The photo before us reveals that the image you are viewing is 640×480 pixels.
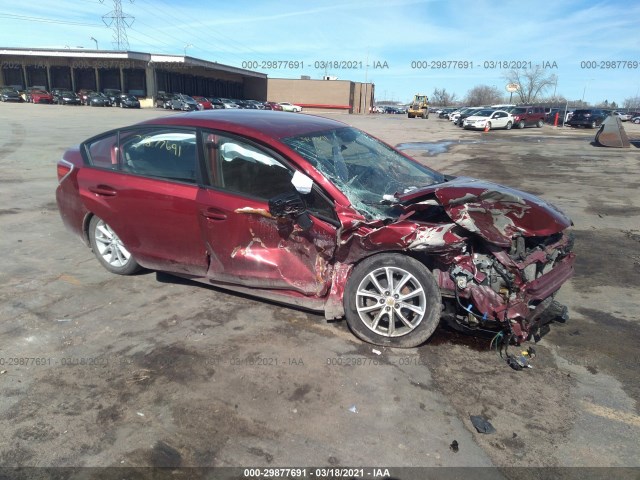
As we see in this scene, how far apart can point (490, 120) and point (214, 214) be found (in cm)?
3366

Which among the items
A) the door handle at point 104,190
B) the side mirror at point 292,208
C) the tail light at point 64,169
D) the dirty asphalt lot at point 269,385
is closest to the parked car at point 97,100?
the tail light at point 64,169

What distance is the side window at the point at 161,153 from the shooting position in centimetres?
406

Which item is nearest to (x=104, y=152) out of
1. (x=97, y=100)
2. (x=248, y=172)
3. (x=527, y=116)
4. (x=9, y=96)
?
(x=248, y=172)

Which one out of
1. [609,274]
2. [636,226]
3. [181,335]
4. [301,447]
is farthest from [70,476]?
[636,226]

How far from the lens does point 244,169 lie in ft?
12.6

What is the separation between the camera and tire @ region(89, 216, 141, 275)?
15.5 ft

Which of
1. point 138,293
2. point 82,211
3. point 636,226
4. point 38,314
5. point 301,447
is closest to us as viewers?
point 301,447

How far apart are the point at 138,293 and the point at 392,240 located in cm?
255

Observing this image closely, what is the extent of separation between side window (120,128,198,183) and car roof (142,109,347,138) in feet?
0.42

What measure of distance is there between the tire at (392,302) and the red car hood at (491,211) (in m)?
0.48

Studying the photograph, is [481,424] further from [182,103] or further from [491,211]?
[182,103]

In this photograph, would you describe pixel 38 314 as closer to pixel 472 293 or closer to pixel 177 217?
pixel 177 217

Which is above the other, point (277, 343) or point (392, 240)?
point (392, 240)

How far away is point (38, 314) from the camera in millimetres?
3943
